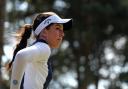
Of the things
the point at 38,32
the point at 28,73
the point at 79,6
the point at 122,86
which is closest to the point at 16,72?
the point at 28,73

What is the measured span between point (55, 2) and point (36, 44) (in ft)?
56.6

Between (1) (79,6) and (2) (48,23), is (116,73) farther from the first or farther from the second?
(2) (48,23)

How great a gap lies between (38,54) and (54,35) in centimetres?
33

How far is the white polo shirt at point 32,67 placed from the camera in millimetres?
4207

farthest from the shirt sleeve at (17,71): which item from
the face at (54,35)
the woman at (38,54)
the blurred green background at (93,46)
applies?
the blurred green background at (93,46)

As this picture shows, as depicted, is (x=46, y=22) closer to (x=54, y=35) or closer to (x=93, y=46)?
(x=54, y=35)

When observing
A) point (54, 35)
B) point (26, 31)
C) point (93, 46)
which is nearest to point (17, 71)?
point (54, 35)

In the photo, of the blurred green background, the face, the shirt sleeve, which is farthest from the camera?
the blurred green background

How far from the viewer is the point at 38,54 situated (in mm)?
4281

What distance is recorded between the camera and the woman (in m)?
4.24

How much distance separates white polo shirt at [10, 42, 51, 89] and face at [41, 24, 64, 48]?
0.43 feet

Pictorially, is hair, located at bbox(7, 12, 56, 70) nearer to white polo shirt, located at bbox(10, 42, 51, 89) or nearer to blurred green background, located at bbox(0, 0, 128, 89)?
white polo shirt, located at bbox(10, 42, 51, 89)

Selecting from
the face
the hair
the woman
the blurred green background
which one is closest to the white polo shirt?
the woman

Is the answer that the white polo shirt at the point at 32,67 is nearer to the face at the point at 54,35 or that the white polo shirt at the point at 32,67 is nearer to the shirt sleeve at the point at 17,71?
the shirt sleeve at the point at 17,71
